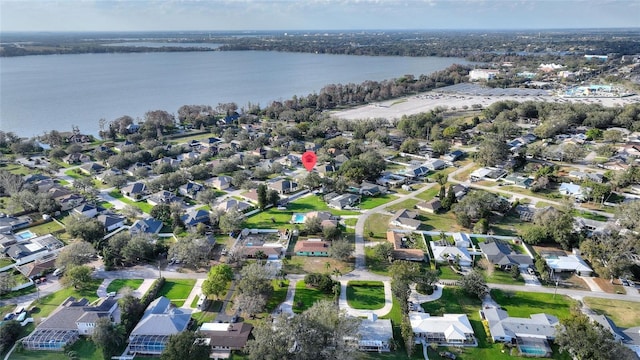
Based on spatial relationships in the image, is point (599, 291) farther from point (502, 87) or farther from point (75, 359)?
point (502, 87)

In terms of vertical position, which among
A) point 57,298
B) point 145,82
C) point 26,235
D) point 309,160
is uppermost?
point 145,82

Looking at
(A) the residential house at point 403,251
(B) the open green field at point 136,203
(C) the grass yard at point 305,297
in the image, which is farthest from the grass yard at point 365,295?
(B) the open green field at point 136,203

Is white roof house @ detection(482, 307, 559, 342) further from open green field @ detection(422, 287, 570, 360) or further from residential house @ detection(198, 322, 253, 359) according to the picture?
residential house @ detection(198, 322, 253, 359)

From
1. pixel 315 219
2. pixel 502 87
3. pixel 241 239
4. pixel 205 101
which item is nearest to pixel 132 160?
pixel 241 239

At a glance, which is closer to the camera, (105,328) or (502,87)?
(105,328)

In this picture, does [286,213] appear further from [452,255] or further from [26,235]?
[26,235]

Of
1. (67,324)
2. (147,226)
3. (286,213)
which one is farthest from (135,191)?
(67,324)

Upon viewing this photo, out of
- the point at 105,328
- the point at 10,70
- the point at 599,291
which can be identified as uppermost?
the point at 10,70
